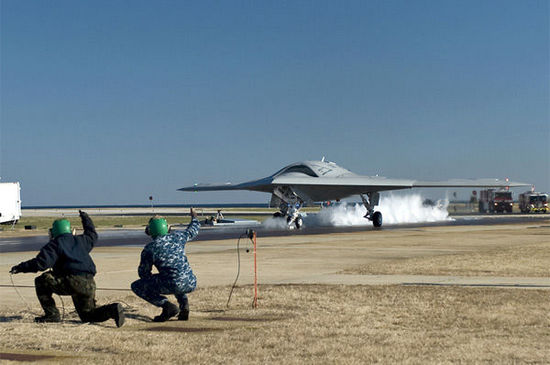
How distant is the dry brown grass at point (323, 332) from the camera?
326 inches

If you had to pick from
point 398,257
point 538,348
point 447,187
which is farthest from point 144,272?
point 447,187

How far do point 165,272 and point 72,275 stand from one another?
1.37m

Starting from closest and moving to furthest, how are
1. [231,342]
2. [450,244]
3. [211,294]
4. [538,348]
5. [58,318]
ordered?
[538,348]
[231,342]
[58,318]
[211,294]
[450,244]

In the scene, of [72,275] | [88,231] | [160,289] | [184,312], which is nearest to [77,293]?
[72,275]

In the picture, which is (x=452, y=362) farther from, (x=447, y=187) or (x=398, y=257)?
(x=447, y=187)

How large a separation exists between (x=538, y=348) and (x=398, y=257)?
45.2ft

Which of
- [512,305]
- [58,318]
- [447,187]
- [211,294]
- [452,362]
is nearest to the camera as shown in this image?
[452,362]

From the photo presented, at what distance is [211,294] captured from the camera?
543 inches

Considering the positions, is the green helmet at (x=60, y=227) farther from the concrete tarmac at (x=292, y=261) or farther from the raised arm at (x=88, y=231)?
the concrete tarmac at (x=292, y=261)

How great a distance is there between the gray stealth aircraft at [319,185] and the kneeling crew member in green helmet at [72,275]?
30860mm

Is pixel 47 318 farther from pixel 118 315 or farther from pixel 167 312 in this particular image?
pixel 167 312

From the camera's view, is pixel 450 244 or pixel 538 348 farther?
pixel 450 244

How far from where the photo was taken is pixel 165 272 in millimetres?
10711

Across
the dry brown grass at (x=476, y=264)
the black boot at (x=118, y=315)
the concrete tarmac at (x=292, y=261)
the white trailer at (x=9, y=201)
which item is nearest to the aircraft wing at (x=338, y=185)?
the concrete tarmac at (x=292, y=261)
